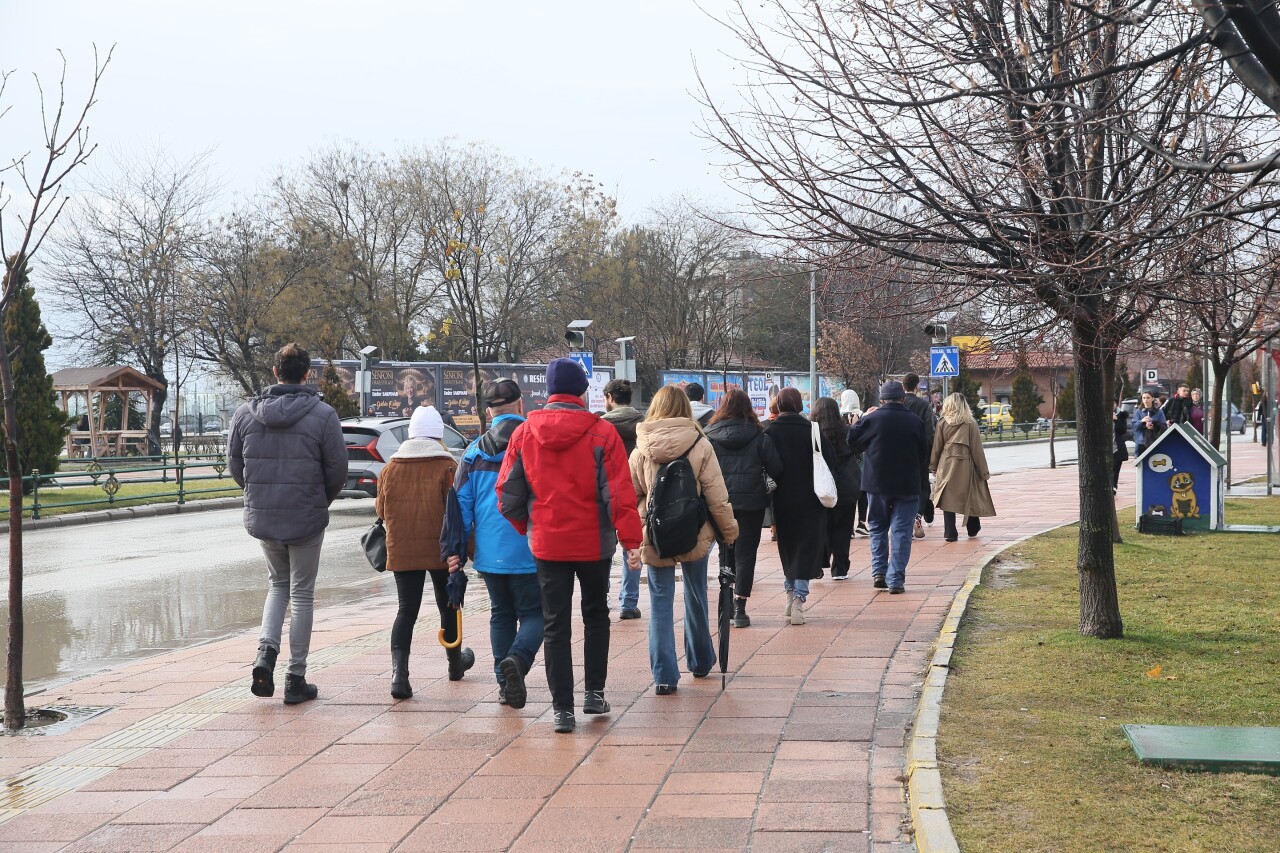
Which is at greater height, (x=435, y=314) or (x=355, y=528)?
(x=435, y=314)

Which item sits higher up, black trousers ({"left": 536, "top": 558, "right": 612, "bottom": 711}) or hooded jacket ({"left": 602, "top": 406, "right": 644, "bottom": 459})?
hooded jacket ({"left": 602, "top": 406, "right": 644, "bottom": 459})

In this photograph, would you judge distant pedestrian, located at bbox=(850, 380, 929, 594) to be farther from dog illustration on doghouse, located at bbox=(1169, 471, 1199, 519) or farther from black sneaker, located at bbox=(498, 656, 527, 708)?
black sneaker, located at bbox=(498, 656, 527, 708)


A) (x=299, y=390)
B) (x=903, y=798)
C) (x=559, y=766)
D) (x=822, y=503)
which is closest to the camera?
(x=903, y=798)

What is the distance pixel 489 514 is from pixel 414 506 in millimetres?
703

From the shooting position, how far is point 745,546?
8828 millimetres

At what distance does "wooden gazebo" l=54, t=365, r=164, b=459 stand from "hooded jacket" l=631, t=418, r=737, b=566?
31.3 m

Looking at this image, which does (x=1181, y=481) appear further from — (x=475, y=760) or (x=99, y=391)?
(x=99, y=391)

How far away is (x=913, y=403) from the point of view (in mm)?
13703

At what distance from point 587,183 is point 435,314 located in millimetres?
8106

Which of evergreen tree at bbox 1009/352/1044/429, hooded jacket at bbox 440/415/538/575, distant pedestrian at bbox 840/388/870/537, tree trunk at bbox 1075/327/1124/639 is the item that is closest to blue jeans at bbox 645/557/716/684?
hooded jacket at bbox 440/415/538/575

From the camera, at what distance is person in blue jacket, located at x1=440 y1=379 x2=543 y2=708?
6.47 meters

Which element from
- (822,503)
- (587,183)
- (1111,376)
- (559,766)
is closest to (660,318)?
(587,183)

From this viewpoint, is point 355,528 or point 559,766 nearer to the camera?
point 559,766

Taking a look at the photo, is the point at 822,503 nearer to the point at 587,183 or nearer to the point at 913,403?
the point at 913,403
